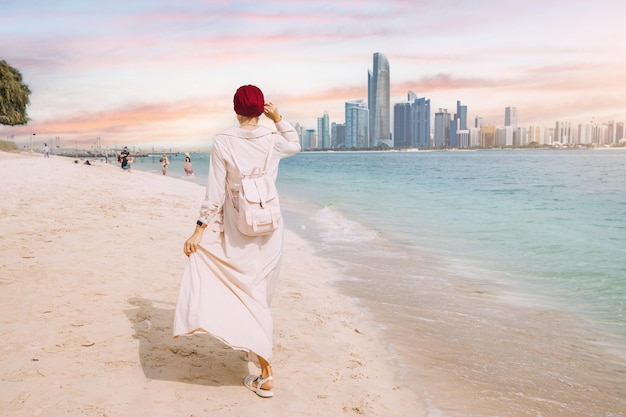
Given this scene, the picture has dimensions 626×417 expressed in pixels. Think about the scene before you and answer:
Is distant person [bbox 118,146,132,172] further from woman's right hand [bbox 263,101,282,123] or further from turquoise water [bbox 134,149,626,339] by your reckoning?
woman's right hand [bbox 263,101,282,123]

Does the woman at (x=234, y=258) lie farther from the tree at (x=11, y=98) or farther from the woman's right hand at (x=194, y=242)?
the tree at (x=11, y=98)

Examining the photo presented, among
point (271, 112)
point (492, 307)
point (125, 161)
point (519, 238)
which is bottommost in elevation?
point (519, 238)

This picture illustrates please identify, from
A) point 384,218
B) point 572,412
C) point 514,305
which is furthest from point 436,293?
point 384,218

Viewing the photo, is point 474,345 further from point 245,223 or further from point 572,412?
point 245,223

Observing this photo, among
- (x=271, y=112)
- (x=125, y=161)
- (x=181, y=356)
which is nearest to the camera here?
(x=271, y=112)

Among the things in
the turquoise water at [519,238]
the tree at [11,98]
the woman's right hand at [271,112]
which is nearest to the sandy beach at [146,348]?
the woman's right hand at [271,112]

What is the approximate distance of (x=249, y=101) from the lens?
3.53 meters

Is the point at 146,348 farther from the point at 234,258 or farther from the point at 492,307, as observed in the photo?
the point at 492,307

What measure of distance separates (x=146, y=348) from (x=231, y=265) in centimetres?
133

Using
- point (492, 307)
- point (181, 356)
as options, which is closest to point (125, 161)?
point (492, 307)

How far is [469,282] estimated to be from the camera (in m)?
8.20

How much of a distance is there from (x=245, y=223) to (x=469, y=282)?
5.65m

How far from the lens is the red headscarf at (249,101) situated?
3.52 metres

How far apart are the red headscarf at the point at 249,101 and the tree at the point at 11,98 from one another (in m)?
51.9
